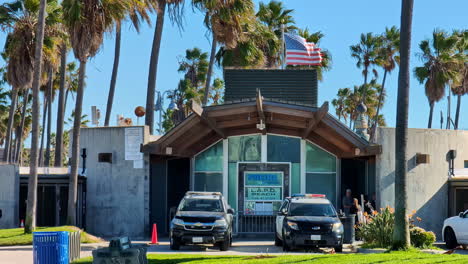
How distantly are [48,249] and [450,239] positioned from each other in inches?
539

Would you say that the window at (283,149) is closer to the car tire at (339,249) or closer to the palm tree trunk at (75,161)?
the palm tree trunk at (75,161)

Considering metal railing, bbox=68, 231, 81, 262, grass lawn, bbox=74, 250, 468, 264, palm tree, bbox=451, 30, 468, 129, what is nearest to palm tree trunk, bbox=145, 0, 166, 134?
metal railing, bbox=68, 231, 81, 262

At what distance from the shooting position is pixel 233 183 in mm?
30453

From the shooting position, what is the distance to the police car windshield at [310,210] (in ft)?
75.4

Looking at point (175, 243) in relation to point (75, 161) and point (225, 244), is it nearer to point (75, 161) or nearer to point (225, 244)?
point (225, 244)

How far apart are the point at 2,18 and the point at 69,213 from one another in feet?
28.5

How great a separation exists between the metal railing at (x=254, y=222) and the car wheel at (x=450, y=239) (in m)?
7.60

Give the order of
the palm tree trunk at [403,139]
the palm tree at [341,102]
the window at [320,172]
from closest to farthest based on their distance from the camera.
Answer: the palm tree trunk at [403,139], the window at [320,172], the palm tree at [341,102]

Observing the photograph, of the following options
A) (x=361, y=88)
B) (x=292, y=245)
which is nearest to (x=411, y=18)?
(x=292, y=245)

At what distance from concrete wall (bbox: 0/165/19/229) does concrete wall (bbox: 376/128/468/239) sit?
44.9ft

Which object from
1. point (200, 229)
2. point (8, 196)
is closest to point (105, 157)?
point (8, 196)

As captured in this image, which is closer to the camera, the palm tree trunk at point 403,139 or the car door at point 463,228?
the palm tree trunk at point 403,139

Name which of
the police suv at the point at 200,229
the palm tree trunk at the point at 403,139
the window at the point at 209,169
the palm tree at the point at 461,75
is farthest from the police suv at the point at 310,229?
the palm tree at the point at 461,75

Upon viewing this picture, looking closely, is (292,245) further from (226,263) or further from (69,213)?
(69,213)
